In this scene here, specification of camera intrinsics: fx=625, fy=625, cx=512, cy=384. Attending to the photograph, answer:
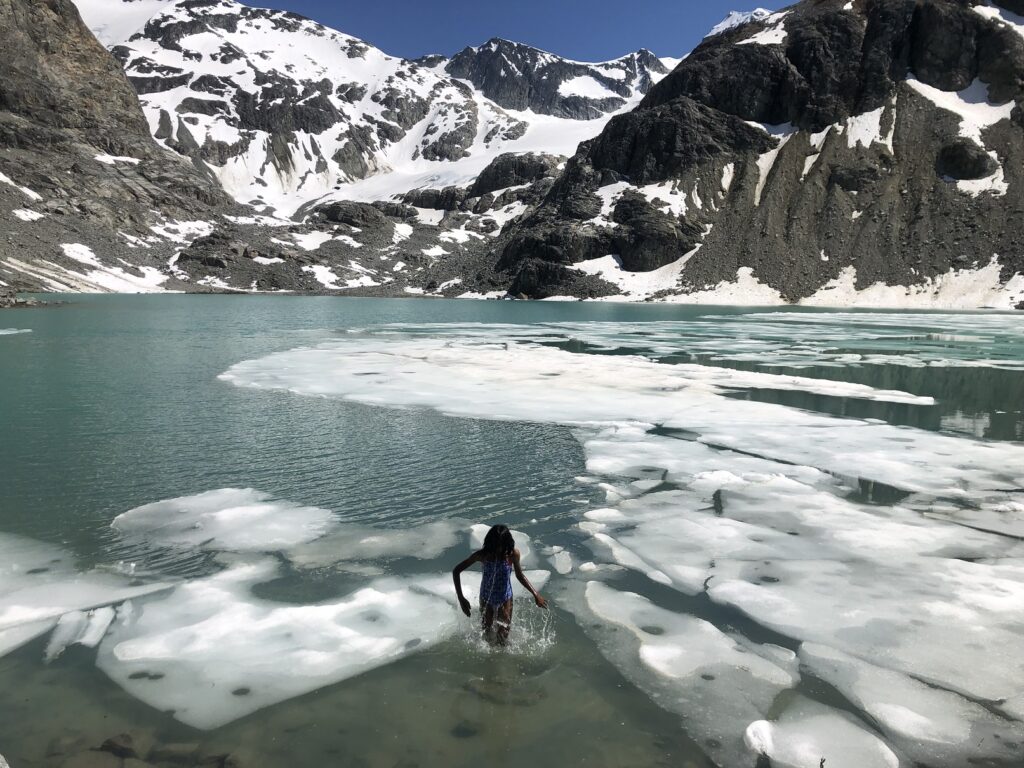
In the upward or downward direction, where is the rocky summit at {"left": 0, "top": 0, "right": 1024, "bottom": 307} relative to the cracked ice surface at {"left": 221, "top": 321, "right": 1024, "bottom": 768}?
upward

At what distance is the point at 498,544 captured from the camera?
640cm

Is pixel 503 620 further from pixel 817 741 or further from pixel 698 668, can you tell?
pixel 817 741

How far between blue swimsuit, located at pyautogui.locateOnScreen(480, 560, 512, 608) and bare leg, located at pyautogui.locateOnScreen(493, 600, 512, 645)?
0.05 metres

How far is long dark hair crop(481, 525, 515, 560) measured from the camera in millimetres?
6402

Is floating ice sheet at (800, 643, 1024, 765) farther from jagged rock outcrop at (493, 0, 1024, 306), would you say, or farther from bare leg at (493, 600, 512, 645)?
jagged rock outcrop at (493, 0, 1024, 306)

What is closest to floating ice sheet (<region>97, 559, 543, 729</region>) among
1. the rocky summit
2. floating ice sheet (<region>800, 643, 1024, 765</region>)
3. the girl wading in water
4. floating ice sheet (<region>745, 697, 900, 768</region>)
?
the girl wading in water

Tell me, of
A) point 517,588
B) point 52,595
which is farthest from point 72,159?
point 517,588

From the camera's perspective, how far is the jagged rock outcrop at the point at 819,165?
3888 inches

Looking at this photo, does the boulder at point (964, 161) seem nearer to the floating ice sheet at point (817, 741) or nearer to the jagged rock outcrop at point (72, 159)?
the floating ice sheet at point (817, 741)

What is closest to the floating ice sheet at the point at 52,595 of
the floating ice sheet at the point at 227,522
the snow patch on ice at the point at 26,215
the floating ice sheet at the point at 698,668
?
the floating ice sheet at the point at 227,522

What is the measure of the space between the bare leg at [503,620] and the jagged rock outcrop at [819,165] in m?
104

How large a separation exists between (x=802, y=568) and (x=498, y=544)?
169 inches

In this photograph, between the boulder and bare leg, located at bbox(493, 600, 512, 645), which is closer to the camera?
bare leg, located at bbox(493, 600, 512, 645)

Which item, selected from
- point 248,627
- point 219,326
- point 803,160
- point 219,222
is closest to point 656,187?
point 803,160
